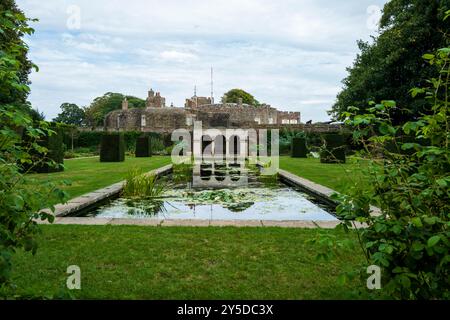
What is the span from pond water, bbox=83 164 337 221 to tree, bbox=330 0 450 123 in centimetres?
Result: 1158

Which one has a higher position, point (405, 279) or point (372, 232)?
point (372, 232)

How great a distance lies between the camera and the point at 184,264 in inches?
137

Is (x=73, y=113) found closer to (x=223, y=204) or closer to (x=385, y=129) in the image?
(x=223, y=204)

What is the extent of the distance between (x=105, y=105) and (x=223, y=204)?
70.7 metres

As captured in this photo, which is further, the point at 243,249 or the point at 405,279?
the point at 243,249

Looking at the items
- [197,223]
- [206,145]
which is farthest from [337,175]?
[206,145]

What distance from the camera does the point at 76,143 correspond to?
3136 cm

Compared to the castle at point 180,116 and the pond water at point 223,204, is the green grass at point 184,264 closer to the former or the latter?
the pond water at point 223,204

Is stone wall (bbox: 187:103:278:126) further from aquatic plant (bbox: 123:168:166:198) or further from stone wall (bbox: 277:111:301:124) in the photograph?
aquatic plant (bbox: 123:168:166:198)

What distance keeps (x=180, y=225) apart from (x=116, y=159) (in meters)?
14.3

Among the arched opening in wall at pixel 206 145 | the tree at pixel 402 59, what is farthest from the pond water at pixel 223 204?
the arched opening in wall at pixel 206 145
